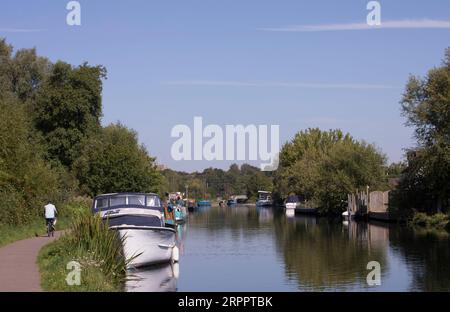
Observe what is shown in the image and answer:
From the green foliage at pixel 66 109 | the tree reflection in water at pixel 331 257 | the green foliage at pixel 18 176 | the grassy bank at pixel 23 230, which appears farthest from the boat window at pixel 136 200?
the green foliage at pixel 66 109

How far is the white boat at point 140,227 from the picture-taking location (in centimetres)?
2406

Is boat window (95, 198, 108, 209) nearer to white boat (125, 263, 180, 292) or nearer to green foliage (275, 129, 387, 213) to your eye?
white boat (125, 263, 180, 292)

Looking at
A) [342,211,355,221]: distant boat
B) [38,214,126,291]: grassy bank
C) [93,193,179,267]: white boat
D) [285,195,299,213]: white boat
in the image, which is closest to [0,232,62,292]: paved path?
[38,214,126,291]: grassy bank

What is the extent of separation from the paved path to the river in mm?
2925

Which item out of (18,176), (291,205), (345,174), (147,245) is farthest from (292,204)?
(147,245)

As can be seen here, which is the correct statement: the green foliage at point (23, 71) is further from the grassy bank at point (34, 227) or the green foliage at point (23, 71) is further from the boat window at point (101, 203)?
the boat window at point (101, 203)

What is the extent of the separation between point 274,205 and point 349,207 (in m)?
75.3

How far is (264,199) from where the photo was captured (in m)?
169

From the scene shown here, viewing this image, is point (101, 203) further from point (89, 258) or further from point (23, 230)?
point (89, 258)

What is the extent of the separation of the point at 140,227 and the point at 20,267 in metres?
4.64

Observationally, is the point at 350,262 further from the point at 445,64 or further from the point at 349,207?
the point at 349,207

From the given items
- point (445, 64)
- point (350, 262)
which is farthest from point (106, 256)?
point (445, 64)

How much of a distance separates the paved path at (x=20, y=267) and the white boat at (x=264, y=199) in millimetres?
126120
